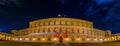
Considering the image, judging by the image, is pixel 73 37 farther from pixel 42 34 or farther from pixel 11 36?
pixel 11 36

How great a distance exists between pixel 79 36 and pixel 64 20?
9.91 meters

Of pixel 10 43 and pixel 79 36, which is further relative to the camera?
pixel 79 36

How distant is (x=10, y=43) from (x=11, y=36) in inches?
2368

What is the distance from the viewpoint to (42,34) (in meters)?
91.6

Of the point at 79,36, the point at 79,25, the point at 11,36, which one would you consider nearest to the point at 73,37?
the point at 79,36

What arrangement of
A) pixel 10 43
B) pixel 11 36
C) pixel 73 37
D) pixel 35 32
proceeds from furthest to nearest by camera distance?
pixel 11 36 → pixel 35 32 → pixel 73 37 → pixel 10 43

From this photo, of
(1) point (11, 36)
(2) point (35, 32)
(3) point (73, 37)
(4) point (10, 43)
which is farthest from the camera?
(1) point (11, 36)

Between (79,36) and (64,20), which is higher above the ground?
(64,20)

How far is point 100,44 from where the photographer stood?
43.7 meters

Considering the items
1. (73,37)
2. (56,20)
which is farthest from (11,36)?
(73,37)

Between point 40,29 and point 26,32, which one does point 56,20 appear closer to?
point 40,29

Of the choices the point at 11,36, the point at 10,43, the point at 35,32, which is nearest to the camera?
the point at 10,43

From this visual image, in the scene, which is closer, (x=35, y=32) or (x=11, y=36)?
(x=35, y=32)

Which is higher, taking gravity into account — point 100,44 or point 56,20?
→ point 56,20
